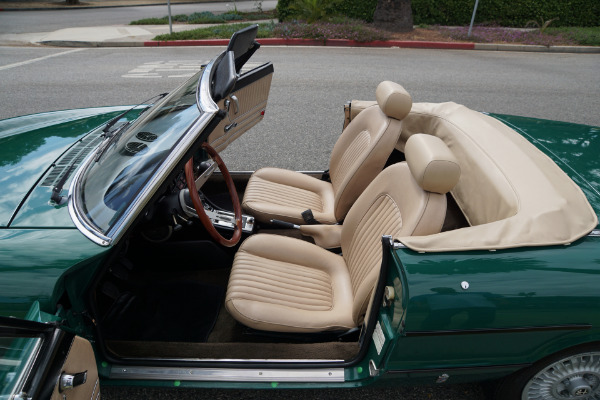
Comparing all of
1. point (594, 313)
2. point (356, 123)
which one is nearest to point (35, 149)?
point (356, 123)

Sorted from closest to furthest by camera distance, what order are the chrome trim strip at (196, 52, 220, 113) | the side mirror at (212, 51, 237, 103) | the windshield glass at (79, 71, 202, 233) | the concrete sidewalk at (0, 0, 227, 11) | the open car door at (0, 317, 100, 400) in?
1. the open car door at (0, 317, 100, 400)
2. the windshield glass at (79, 71, 202, 233)
3. the chrome trim strip at (196, 52, 220, 113)
4. the side mirror at (212, 51, 237, 103)
5. the concrete sidewalk at (0, 0, 227, 11)

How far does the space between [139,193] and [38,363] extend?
0.73m

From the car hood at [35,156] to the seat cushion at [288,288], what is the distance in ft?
2.93

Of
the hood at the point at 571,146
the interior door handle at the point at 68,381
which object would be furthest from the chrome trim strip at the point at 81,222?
the hood at the point at 571,146

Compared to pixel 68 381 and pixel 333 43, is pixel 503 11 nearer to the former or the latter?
pixel 333 43

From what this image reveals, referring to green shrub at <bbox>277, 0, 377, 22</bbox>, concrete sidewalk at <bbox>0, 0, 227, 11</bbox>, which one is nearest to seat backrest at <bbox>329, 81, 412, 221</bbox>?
green shrub at <bbox>277, 0, 377, 22</bbox>

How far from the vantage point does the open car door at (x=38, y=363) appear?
1.25 meters

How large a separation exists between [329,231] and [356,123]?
871mm

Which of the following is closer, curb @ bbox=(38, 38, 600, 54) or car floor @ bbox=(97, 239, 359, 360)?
car floor @ bbox=(97, 239, 359, 360)

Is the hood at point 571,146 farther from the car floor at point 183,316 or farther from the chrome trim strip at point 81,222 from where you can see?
the chrome trim strip at point 81,222

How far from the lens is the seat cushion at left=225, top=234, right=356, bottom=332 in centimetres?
210

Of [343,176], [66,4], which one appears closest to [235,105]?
[343,176]

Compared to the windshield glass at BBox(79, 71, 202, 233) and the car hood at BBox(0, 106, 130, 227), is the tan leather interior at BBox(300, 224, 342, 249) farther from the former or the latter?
the car hood at BBox(0, 106, 130, 227)

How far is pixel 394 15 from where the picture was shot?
1195 cm
